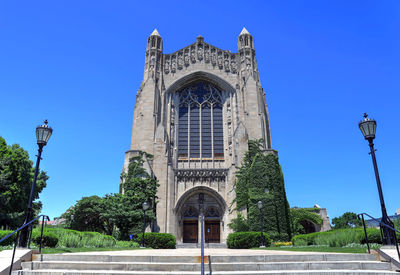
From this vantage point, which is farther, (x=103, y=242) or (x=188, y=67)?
(x=188, y=67)

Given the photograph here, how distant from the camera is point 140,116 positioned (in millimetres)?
30672

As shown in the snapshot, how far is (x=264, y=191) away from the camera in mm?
25438

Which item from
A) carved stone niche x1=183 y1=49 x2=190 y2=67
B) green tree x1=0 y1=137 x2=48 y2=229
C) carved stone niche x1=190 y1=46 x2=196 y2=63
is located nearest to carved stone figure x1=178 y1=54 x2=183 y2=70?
carved stone niche x1=183 y1=49 x2=190 y2=67

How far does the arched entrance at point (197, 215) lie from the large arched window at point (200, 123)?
410 centimetres

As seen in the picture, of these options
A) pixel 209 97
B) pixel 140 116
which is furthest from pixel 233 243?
pixel 209 97

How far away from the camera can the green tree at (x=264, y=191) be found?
79.4 feet

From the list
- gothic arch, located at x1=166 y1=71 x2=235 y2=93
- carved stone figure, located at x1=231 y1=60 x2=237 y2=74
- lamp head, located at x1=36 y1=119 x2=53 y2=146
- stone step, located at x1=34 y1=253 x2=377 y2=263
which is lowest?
stone step, located at x1=34 y1=253 x2=377 y2=263

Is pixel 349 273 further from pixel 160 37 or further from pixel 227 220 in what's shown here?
pixel 160 37

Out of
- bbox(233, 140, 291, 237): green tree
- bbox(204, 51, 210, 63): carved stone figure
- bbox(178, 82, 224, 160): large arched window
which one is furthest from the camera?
bbox(204, 51, 210, 63): carved stone figure

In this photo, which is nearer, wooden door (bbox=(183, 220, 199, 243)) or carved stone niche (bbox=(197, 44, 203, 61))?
wooden door (bbox=(183, 220, 199, 243))

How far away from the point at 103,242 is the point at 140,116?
55.2ft

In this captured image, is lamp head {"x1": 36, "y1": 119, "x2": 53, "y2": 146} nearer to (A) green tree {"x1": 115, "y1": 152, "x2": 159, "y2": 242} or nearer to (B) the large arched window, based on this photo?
(A) green tree {"x1": 115, "y1": 152, "x2": 159, "y2": 242}

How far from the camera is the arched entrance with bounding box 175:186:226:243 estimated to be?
28.7 meters

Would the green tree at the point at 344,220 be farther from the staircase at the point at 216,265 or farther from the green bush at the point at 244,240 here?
the staircase at the point at 216,265
